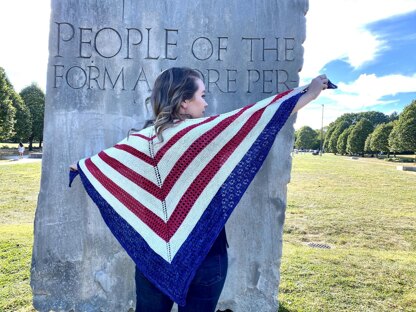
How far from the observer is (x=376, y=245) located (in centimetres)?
658

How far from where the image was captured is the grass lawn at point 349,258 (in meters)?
4.20

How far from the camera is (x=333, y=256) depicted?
5645mm

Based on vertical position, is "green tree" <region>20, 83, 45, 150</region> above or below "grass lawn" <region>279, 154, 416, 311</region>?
above

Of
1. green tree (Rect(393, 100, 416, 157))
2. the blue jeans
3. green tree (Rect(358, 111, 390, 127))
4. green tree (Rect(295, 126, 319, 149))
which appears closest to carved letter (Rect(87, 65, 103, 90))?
the blue jeans

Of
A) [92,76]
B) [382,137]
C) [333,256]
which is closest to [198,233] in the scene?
[92,76]

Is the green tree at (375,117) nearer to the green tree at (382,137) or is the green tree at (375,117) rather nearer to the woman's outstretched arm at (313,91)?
the green tree at (382,137)

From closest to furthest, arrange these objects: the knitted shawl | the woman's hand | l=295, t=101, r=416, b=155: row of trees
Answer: the knitted shawl < the woman's hand < l=295, t=101, r=416, b=155: row of trees

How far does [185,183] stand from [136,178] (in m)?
0.32

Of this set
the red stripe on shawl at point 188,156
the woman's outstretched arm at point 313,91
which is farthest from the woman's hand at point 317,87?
the red stripe on shawl at point 188,156

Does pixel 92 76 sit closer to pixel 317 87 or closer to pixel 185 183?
pixel 185 183

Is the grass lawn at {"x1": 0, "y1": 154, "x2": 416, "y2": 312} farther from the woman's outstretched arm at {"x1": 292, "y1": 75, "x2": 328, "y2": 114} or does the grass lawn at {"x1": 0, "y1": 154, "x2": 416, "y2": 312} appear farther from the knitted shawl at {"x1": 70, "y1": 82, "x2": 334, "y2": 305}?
the woman's outstretched arm at {"x1": 292, "y1": 75, "x2": 328, "y2": 114}

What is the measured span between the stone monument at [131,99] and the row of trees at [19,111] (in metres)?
29.6

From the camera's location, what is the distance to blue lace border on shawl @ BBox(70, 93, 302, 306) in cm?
201

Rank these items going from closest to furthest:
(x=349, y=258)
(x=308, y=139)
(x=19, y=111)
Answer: (x=349, y=258), (x=19, y=111), (x=308, y=139)
